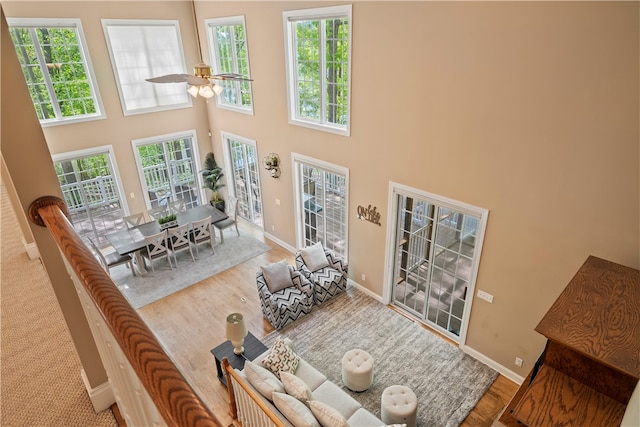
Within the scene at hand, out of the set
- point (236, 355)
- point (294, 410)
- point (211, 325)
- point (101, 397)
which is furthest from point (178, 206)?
point (101, 397)

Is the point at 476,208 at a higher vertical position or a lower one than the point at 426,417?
higher

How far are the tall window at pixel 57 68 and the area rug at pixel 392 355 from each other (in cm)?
654

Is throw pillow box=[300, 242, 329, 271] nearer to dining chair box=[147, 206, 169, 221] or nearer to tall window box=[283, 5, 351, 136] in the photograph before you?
tall window box=[283, 5, 351, 136]

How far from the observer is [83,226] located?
8977 millimetres

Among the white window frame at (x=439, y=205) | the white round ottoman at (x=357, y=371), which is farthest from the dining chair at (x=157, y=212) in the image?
the white round ottoman at (x=357, y=371)

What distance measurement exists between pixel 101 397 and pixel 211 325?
397cm

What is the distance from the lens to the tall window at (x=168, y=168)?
9328 mm

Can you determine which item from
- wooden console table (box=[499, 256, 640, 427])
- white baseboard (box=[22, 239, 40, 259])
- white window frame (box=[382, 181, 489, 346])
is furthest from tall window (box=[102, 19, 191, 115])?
wooden console table (box=[499, 256, 640, 427])

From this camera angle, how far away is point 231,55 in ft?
28.0

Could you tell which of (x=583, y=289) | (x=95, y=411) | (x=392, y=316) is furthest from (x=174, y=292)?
(x=583, y=289)

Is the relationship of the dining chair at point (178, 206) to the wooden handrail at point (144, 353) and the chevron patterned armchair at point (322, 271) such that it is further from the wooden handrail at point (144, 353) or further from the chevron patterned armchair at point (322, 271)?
the wooden handrail at point (144, 353)

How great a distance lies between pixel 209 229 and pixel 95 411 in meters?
6.14

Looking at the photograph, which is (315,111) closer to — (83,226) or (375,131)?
(375,131)

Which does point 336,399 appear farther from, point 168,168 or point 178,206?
point 168,168
